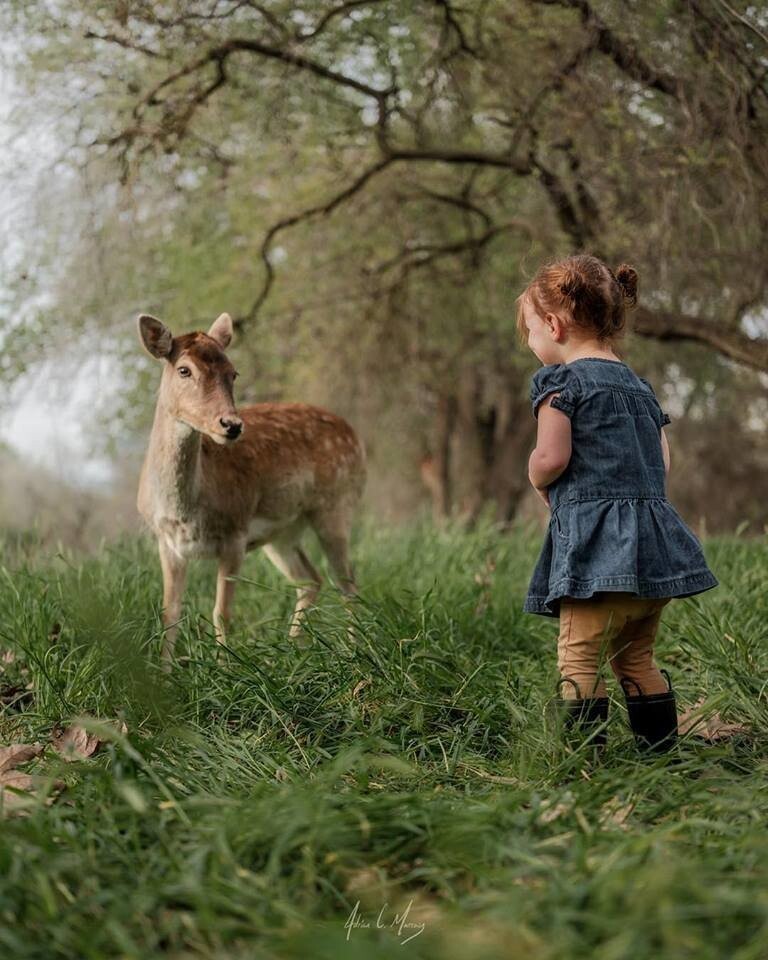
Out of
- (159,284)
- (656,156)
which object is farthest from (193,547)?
(159,284)

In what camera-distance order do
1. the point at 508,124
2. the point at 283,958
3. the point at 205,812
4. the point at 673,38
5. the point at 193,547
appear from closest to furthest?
the point at 283,958 < the point at 205,812 < the point at 193,547 < the point at 673,38 < the point at 508,124

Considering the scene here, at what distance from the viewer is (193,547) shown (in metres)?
5.60

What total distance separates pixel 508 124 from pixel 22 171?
351cm

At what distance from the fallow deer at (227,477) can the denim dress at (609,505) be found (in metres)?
1.39

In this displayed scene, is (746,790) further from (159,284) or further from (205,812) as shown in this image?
(159,284)

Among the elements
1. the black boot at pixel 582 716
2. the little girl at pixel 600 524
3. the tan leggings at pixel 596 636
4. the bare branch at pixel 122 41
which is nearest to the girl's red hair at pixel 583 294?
the little girl at pixel 600 524

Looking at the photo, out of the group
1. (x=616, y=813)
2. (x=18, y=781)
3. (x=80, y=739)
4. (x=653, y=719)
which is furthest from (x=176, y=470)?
(x=616, y=813)

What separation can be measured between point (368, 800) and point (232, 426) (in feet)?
8.79

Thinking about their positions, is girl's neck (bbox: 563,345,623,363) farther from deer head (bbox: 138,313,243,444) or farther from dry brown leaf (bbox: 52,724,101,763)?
dry brown leaf (bbox: 52,724,101,763)

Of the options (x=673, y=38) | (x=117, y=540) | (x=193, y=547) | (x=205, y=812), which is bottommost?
(x=117, y=540)

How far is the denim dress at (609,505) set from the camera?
3.61 m

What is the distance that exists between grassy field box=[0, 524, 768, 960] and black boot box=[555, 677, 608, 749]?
0.07 meters

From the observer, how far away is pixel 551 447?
3.67 meters

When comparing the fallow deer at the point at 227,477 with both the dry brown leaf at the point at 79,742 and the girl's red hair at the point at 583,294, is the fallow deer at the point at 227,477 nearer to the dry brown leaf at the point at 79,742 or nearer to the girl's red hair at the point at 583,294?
the dry brown leaf at the point at 79,742
